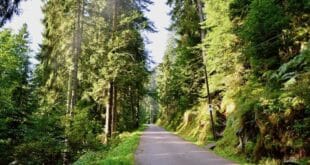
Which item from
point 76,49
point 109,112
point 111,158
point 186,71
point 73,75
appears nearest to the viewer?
point 111,158

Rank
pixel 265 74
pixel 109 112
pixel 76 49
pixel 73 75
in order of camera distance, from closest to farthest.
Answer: pixel 265 74, pixel 73 75, pixel 76 49, pixel 109 112

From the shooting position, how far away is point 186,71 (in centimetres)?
2659

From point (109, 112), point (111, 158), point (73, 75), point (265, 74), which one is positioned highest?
point (73, 75)

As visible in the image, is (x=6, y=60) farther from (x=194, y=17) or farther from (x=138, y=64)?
(x=194, y=17)

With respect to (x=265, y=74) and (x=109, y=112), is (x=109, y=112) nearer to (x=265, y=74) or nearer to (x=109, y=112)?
(x=109, y=112)

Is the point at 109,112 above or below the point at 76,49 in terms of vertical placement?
below

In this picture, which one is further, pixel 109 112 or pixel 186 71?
pixel 186 71

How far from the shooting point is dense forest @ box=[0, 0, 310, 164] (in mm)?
11914

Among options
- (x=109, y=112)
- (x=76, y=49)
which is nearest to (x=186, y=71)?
(x=109, y=112)

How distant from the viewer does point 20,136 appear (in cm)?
2052

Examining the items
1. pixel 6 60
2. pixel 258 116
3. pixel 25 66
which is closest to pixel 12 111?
pixel 6 60

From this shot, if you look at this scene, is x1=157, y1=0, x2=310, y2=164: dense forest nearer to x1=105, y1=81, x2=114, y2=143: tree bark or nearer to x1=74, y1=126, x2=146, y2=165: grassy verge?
x1=74, y1=126, x2=146, y2=165: grassy verge

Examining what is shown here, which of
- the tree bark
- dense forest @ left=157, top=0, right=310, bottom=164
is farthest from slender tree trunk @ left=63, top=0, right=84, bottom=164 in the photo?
dense forest @ left=157, top=0, right=310, bottom=164

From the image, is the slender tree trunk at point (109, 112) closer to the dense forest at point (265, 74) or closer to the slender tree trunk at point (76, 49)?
the slender tree trunk at point (76, 49)
